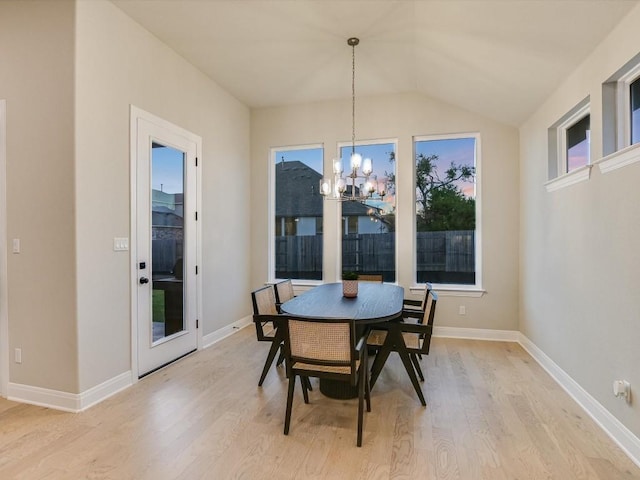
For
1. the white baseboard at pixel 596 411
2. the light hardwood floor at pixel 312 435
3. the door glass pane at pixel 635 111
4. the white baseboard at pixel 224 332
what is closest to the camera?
the light hardwood floor at pixel 312 435

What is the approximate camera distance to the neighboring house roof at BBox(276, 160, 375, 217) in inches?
196

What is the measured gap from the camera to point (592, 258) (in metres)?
2.49

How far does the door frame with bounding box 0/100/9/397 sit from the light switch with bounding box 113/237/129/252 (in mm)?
784

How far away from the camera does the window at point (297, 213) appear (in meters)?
4.96

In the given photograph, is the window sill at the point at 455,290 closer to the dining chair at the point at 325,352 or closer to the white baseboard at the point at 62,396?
the dining chair at the point at 325,352

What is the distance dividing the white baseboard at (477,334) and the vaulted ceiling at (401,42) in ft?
8.36

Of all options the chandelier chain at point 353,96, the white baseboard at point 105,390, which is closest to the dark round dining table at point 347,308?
the white baseboard at point 105,390

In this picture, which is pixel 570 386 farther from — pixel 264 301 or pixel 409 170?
pixel 409 170

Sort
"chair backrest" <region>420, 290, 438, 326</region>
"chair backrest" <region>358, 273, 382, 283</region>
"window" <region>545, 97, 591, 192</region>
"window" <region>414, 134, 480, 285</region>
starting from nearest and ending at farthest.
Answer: "chair backrest" <region>420, 290, 438, 326</region> < "window" <region>545, 97, 591, 192</region> < "chair backrest" <region>358, 273, 382, 283</region> < "window" <region>414, 134, 480, 285</region>

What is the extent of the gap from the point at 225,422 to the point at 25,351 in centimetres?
170

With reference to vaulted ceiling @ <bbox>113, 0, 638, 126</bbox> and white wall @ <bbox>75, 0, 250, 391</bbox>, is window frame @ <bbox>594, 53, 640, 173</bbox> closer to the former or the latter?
vaulted ceiling @ <bbox>113, 0, 638, 126</bbox>

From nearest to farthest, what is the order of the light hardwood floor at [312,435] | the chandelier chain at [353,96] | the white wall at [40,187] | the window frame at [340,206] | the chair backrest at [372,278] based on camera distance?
the light hardwood floor at [312,435]
the white wall at [40,187]
the chandelier chain at [353,96]
the chair backrest at [372,278]
the window frame at [340,206]

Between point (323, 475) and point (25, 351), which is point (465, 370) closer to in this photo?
point (323, 475)

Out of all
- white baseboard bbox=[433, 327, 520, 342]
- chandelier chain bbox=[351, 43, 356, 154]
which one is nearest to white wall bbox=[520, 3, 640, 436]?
white baseboard bbox=[433, 327, 520, 342]
